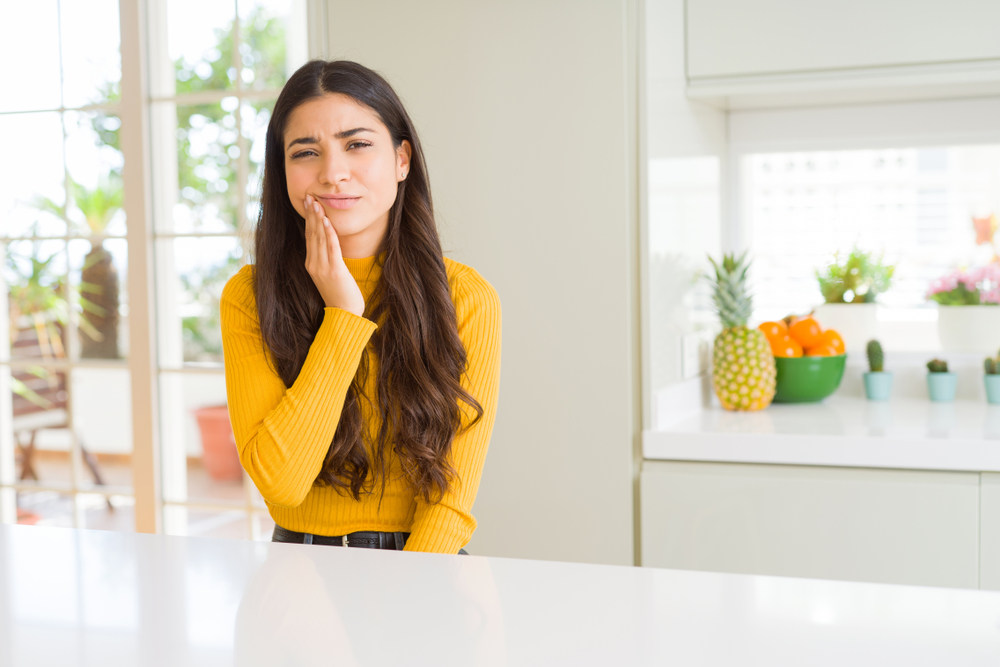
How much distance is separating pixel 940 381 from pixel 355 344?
66.0 inches

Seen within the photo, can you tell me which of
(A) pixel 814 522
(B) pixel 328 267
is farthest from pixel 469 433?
(A) pixel 814 522


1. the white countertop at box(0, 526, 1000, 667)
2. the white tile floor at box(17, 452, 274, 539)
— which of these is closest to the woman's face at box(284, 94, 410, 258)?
the white countertop at box(0, 526, 1000, 667)

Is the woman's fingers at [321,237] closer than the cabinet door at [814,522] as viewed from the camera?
Yes

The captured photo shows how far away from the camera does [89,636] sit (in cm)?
55

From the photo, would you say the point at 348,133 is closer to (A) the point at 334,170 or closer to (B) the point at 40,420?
(A) the point at 334,170

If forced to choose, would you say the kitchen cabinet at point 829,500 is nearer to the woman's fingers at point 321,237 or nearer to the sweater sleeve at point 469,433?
the sweater sleeve at point 469,433

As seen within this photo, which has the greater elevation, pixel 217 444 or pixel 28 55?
pixel 28 55

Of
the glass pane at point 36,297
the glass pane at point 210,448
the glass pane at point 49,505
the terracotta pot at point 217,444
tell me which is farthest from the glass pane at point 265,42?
the glass pane at point 49,505

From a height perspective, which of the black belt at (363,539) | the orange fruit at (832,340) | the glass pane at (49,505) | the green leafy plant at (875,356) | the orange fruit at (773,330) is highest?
the orange fruit at (773,330)

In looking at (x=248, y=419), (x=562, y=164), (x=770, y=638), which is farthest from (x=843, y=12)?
(x=770, y=638)

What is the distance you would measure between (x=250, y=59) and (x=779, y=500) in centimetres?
522

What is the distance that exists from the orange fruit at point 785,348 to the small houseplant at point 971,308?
480 mm

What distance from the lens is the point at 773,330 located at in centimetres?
→ 208

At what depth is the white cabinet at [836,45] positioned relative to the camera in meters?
1.73
